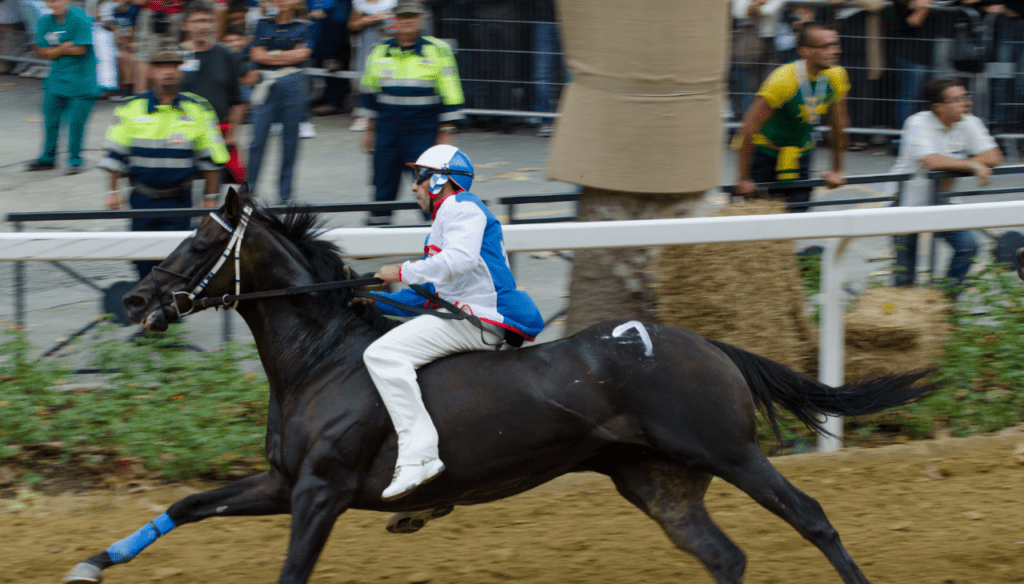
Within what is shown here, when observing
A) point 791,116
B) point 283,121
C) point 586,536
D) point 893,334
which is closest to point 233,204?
point 586,536

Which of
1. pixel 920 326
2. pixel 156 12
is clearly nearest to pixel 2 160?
pixel 156 12

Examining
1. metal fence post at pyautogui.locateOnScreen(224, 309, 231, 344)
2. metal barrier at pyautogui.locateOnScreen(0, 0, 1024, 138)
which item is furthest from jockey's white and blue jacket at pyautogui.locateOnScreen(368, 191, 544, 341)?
metal barrier at pyautogui.locateOnScreen(0, 0, 1024, 138)

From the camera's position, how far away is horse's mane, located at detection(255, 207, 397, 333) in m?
4.69

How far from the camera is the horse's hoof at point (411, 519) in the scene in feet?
15.8

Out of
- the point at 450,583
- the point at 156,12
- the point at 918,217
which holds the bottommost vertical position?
the point at 450,583

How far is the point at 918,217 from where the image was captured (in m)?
5.93

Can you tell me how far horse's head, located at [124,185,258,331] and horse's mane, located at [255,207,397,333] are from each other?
5.9 inches

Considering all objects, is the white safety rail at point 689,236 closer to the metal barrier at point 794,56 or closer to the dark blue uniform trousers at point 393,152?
the dark blue uniform trousers at point 393,152

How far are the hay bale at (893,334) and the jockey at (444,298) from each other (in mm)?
2399

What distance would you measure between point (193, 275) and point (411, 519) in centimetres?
138

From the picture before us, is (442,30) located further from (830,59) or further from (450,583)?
(450,583)

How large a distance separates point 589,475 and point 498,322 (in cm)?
172

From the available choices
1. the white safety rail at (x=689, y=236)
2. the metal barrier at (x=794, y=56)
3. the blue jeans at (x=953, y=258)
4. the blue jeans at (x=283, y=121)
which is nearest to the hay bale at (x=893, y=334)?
the white safety rail at (x=689, y=236)

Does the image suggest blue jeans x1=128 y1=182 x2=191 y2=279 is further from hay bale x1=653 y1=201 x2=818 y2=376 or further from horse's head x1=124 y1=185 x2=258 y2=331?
hay bale x1=653 y1=201 x2=818 y2=376
